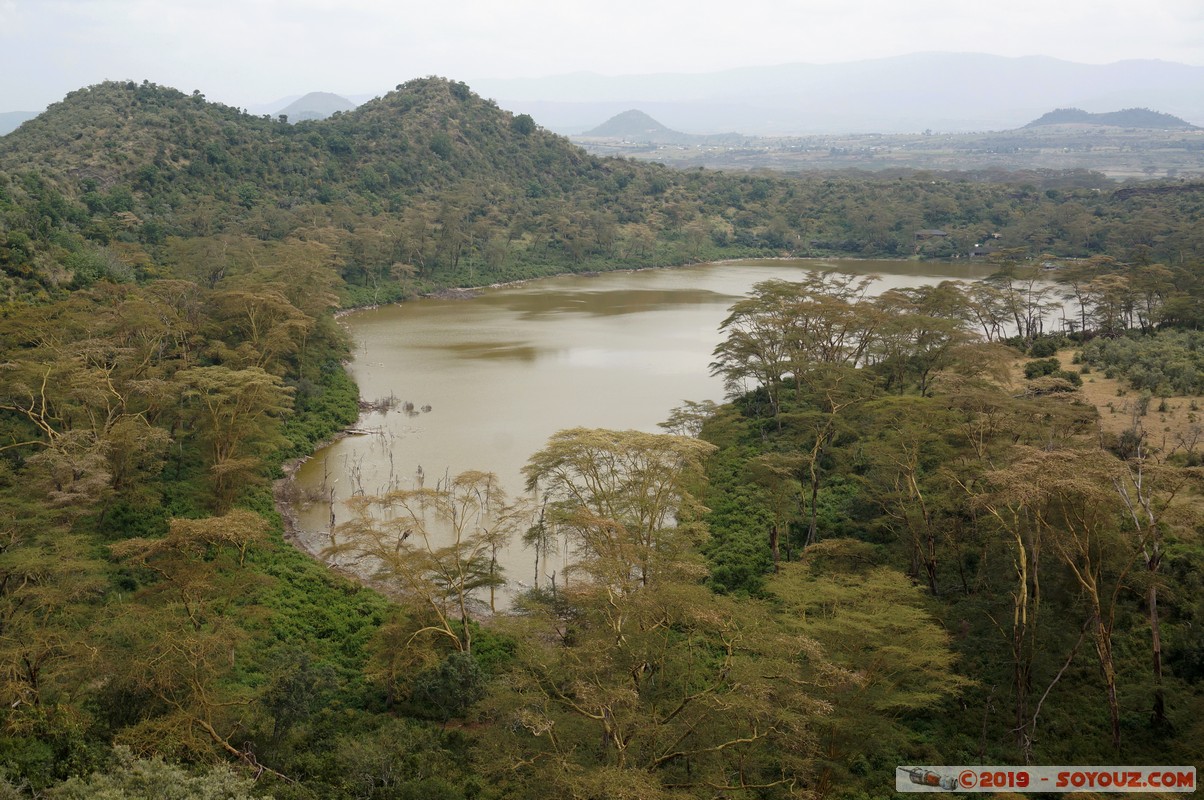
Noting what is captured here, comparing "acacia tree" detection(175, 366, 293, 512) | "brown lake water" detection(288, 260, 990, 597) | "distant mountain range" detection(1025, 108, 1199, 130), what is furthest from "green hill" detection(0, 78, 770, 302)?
"distant mountain range" detection(1025, 108, 1199, 130)

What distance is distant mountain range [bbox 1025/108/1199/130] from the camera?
16400 centimetres

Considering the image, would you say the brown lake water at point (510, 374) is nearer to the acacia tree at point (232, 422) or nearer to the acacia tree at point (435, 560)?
the acacia tree at point (232, 422)

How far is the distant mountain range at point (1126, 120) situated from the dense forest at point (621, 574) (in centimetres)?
17602

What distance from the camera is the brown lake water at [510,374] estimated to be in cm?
1759

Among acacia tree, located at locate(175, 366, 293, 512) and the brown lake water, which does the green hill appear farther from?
acacia tree, located at locate(175, 366, 293, 512)

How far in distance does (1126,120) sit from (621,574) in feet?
664

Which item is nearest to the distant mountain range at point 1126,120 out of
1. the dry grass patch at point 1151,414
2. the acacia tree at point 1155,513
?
the dry grass patch at point 1151,414

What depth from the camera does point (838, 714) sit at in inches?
300

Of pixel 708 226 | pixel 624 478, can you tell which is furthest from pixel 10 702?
pixel 708 226

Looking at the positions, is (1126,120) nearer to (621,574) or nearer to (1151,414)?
(1151,414)

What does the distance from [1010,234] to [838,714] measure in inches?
1901

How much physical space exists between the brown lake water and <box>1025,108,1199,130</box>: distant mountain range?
522 feet

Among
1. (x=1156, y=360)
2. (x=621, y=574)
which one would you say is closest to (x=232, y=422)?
(x=621, y=574)

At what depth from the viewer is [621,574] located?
862 centimetres
